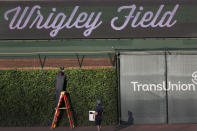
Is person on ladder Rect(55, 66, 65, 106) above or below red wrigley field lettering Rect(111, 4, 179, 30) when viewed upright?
below

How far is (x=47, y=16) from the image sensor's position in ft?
51.6

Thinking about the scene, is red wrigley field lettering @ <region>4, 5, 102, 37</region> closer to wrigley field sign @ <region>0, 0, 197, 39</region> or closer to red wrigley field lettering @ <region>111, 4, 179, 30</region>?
wrigley field sign @ <region>0, 0, 197, 39</region>

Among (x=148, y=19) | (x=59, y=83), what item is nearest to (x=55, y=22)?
(x=59, y=83)

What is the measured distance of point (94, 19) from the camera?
15.7m

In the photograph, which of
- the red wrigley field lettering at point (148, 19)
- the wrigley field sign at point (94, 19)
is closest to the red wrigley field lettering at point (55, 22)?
the wrigley field sign at point (94, 19)

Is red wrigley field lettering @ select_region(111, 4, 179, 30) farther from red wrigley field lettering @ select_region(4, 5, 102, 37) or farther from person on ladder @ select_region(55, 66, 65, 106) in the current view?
person on ladder @ select_region(55, 66, 65, 106)

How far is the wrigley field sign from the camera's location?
1566 cm

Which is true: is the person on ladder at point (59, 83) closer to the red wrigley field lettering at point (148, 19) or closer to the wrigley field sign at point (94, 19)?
the wrigley field sign at point (94, 19)

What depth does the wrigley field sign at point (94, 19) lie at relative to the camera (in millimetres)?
15656

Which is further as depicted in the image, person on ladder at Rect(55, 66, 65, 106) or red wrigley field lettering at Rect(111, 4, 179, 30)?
red wrigley field lettering at Rect(111, 4, 179, 30)

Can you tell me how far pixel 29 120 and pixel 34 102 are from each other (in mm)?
867

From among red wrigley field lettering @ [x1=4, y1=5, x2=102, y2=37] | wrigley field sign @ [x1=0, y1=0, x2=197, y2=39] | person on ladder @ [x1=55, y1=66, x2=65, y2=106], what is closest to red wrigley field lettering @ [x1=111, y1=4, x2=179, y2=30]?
wrigley field sign @ [x1=0, y1=0, x2=197, y2=39]

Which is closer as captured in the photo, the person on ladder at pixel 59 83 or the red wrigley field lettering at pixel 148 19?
the person on ladder at pixel 59 83

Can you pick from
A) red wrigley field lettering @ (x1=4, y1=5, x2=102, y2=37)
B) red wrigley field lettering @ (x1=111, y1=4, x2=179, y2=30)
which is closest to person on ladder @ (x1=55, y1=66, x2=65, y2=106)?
red wrigley field lettering @ (x1=4, y1=5, x2=102, y2=37)
